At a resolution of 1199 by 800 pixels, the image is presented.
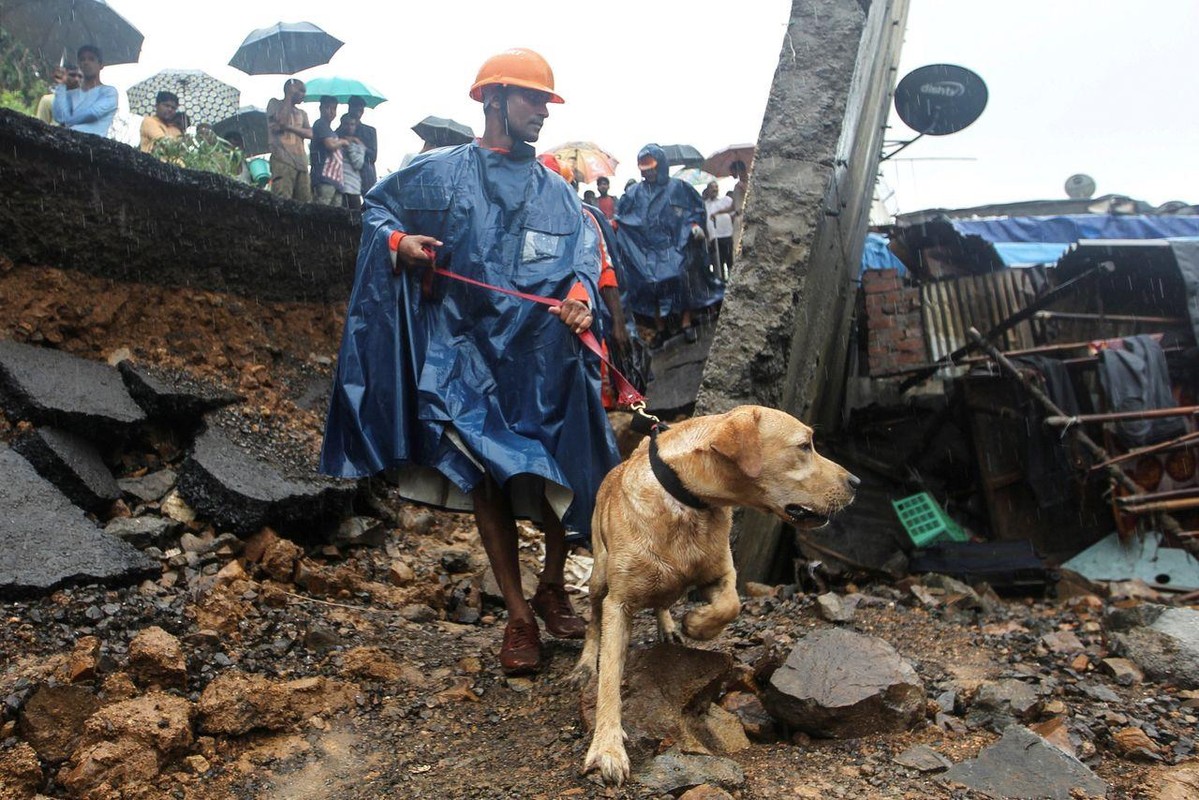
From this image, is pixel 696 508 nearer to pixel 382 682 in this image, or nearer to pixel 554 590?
pixel 554 590

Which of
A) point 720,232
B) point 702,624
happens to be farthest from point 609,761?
point 720,232

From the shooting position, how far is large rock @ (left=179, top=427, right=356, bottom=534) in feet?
16.4

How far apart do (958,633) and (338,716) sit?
293cm

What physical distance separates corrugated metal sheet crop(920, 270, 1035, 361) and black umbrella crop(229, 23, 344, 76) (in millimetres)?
7330

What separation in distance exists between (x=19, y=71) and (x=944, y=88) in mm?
10877

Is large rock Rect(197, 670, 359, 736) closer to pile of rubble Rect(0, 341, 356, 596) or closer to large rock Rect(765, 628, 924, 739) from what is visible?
pile of rubble Rect(0, 341, 356, 596)

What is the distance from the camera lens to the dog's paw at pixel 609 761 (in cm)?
266

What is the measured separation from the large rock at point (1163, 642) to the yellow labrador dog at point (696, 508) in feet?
6.61

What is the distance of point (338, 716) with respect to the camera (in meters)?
3.36

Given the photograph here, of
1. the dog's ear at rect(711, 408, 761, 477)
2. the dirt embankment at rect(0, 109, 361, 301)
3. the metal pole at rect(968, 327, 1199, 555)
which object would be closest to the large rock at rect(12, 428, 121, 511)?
the dirt embankment at rect(0, 109, 361, 301)

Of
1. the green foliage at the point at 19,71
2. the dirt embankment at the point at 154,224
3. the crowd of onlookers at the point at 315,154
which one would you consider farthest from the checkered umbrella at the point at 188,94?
the dirt embankment at the point at 154,224

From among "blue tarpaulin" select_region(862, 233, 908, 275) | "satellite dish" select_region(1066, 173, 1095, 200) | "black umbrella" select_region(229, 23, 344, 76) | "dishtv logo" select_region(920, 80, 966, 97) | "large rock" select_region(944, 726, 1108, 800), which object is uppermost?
"satellite dish" select_region(1066, 173, 1095, 200)

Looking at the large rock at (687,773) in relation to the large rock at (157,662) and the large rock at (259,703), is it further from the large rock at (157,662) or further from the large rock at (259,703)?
the large rock at (157,662)

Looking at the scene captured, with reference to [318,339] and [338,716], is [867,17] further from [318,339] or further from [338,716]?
[338,716]
